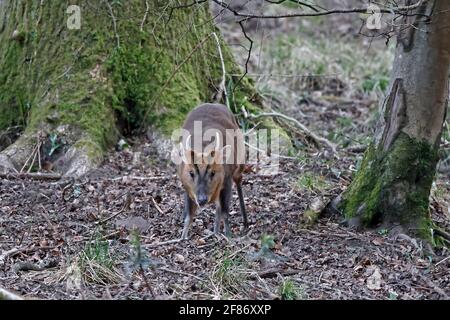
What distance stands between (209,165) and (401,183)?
1.54 metres

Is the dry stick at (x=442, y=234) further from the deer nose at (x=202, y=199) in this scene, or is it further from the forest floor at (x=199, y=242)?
the deer nose at (x=202, y=199)

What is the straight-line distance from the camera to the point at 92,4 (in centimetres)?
838

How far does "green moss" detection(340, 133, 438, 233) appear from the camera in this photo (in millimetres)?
6332

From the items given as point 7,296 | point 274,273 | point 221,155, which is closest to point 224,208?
point 221,155

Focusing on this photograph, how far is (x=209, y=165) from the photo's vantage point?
6609 mm

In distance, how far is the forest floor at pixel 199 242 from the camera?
17.9ft

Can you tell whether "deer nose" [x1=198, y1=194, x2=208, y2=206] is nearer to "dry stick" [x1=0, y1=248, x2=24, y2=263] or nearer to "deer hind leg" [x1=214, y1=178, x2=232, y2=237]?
"deer hind leg" [x1=214, y1=178, x2=232, y2=237]

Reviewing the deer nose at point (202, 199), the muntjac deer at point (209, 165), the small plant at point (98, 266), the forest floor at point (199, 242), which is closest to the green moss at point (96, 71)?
the forest floor at point (199, 242)

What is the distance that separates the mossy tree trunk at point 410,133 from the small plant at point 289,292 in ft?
4.59

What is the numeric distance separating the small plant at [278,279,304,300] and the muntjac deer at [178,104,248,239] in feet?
4.29

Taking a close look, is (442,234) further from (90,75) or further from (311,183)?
(90,75)

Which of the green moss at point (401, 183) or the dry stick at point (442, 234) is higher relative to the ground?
the green moss at point (401, 183)

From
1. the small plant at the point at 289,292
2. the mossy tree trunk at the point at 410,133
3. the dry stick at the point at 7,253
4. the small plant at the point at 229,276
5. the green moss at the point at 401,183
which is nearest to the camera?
the small plant at the point at 289,292

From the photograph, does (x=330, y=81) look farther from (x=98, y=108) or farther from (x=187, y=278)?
(x=187, y=278)
